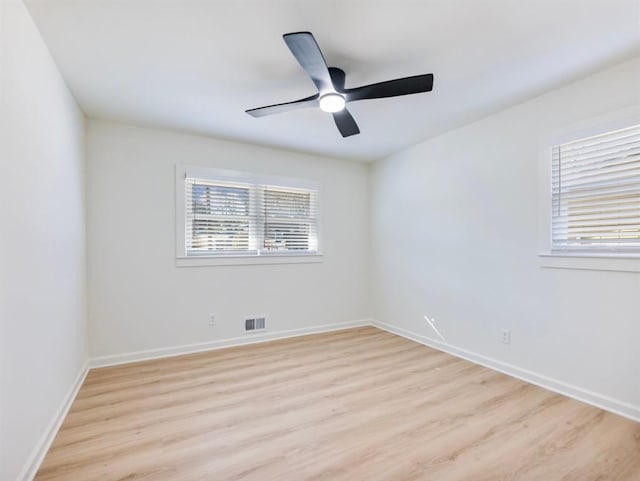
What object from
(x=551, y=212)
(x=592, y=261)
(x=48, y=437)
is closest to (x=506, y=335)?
(x=592, y=261)

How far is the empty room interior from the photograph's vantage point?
5.62 feet

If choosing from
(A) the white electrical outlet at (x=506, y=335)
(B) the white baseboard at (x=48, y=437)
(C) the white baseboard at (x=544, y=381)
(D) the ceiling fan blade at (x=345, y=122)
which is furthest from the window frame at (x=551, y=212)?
(B) the white baseboard at (x=48, y=437)

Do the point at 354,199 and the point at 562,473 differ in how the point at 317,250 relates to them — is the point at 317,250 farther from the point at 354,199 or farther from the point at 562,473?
the point at 562,473

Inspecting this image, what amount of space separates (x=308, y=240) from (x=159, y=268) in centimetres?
185

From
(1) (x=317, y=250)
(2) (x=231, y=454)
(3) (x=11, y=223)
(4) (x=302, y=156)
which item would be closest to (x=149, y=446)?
(2) (x=231, y=454)

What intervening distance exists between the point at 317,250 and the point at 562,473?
3193mm

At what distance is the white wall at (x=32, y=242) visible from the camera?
56.5 inches

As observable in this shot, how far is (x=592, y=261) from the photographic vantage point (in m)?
2.36

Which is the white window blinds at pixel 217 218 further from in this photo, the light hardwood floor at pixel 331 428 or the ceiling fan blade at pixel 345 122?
the ceiling fan blade at pixel 345 122

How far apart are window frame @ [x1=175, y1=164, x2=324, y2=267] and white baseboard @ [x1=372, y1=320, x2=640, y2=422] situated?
5.97ft

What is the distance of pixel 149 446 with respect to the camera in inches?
74.5

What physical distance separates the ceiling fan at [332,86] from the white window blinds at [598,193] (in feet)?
4.72

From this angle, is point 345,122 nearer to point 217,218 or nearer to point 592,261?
point 217,218

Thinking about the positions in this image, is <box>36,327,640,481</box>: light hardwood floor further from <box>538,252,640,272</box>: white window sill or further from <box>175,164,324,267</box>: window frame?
<box>175,164,324,267</box>: window frame
